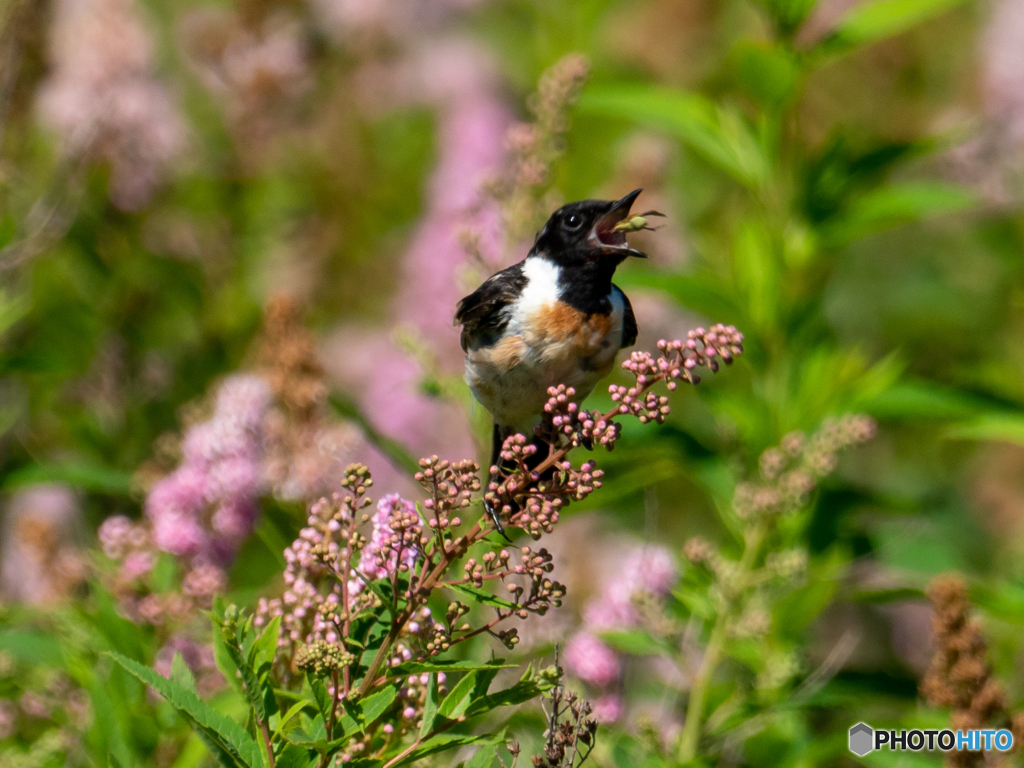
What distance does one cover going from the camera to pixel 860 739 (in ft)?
6.64

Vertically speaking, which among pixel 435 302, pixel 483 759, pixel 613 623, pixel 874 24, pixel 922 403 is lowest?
pixel 483 759

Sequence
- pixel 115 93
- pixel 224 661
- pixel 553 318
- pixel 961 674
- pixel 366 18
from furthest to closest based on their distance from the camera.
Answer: pixel 366 18, pixel 115 93, pixel 553 318, pixel 961 674, pixel 224 661

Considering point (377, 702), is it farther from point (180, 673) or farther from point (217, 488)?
point (217, 488)

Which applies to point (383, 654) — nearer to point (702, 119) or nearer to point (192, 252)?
point (702, 119)

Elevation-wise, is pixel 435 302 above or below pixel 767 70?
above

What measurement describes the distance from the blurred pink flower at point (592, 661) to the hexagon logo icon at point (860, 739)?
18.0 inches

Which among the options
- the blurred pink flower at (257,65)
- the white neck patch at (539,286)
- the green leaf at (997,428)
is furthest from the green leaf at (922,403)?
the blurred pink flower at (257,65)

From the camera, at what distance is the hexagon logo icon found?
201cm

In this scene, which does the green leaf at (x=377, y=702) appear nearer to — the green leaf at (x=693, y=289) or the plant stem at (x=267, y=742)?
the plant stem at (x=267, y=742)

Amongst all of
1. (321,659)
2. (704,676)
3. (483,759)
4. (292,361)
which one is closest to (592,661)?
(704,676)

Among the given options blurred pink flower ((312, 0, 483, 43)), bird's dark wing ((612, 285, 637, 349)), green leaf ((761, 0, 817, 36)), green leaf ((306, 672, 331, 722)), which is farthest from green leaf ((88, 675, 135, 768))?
blurred pink flower ((312, 0, 483, 43))

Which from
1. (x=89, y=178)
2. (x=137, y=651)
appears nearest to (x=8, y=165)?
(x=89, y=178)

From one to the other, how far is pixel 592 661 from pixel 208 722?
39.2 inches

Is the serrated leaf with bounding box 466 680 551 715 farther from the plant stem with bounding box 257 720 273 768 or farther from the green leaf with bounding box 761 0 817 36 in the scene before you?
the green leaf with bounding box 761 0 817 36
